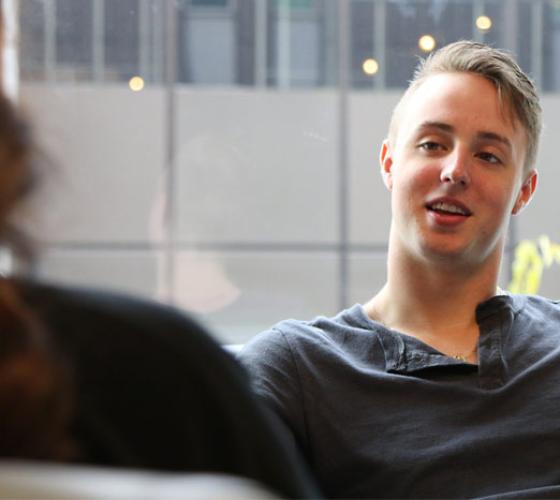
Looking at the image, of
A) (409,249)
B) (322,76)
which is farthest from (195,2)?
(409,249)

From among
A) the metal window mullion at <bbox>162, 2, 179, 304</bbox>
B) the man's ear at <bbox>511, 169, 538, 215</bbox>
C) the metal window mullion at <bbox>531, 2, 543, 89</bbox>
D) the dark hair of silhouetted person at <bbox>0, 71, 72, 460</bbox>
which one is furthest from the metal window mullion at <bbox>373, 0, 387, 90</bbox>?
the dark hair of silhouetted person at <bbox>0, 71, 72, 460</bbox>

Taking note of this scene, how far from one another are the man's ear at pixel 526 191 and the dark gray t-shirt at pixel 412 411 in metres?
0.25

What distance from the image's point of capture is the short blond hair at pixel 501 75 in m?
1.56

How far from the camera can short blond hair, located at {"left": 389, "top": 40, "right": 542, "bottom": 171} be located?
156 centimetres

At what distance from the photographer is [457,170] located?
59.0 inches

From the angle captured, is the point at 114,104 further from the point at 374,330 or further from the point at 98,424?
the point at 98,424

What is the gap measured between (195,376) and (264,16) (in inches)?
66.5

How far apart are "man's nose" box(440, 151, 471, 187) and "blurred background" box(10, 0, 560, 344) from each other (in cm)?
56

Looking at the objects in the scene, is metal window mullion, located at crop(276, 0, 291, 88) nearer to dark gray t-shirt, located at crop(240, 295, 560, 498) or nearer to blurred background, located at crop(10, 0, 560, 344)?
blurred background, located at crop(10, 0, 560, 344)

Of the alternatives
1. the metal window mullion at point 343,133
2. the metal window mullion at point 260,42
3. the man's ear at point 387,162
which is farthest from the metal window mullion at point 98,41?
the man's ear at point 387,162

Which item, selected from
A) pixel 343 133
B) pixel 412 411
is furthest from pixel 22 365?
pixel 343 133

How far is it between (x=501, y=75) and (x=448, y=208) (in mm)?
242

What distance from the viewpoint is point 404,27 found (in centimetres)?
212

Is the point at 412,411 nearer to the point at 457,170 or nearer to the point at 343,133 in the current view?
the point at 457,170
